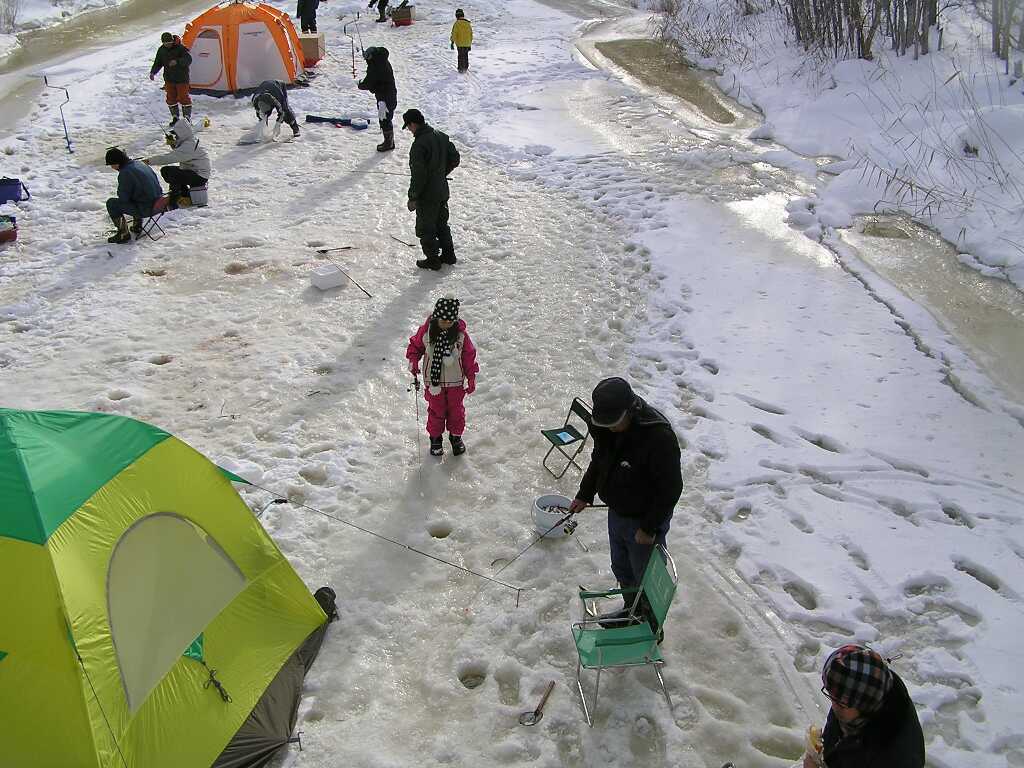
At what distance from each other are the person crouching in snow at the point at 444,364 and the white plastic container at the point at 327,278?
10.7 feet

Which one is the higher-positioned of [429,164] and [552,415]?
[429,164]

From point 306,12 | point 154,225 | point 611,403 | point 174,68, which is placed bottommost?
point 154,225

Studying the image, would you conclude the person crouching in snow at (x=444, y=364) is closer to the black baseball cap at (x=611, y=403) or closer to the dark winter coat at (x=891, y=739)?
the black baseball cap at (x=611, y=403)

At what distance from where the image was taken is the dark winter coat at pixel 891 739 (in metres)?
2.99

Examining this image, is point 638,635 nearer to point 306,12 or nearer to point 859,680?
point 859,680

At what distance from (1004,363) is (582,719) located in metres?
5.81

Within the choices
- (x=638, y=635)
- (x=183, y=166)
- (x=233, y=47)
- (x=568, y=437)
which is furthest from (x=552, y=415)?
(x=233, y=47)

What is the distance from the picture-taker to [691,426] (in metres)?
6.95

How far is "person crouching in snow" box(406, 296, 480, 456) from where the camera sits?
6043 millimetres

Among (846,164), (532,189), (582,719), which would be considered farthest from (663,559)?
(846,164)

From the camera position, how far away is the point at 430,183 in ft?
29.9

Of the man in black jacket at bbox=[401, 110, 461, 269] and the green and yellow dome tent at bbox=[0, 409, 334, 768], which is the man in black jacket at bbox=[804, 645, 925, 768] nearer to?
the green and yellow dome tent at bbox=[0, 409, 334, 768]

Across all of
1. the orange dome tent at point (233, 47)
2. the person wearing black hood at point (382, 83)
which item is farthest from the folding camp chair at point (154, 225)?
the orange dome tent at point (233, 47)

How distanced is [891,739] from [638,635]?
1.65 metres
